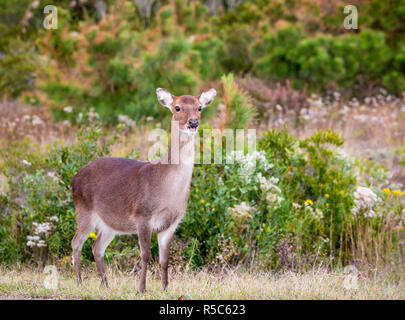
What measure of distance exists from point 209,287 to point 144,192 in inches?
48.7

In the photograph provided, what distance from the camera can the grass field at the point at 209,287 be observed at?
5.78 metres

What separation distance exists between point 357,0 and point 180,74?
8.25 metres

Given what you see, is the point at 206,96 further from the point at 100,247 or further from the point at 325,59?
the point at 325,59

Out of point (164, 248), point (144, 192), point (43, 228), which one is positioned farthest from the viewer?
point (43, 228)

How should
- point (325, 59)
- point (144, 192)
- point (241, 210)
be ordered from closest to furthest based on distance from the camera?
point (144, 192), point (241, 210), point (325, 59)

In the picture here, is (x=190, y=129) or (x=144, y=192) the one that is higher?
(x=190, y=129)

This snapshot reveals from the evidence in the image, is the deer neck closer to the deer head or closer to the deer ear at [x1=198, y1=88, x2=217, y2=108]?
the deer head

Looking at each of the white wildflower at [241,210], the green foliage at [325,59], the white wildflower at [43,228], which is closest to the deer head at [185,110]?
the white wildflower at [241,210]

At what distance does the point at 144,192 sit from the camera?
5629mm

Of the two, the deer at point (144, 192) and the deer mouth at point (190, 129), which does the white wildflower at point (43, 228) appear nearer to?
the deer at point (144, 192)

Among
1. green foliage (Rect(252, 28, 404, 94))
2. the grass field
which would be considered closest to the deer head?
the grass field

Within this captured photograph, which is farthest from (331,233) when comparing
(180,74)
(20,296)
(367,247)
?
(180,74)

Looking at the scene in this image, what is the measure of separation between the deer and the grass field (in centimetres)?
23

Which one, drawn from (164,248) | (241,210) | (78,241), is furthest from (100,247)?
(241,210)
